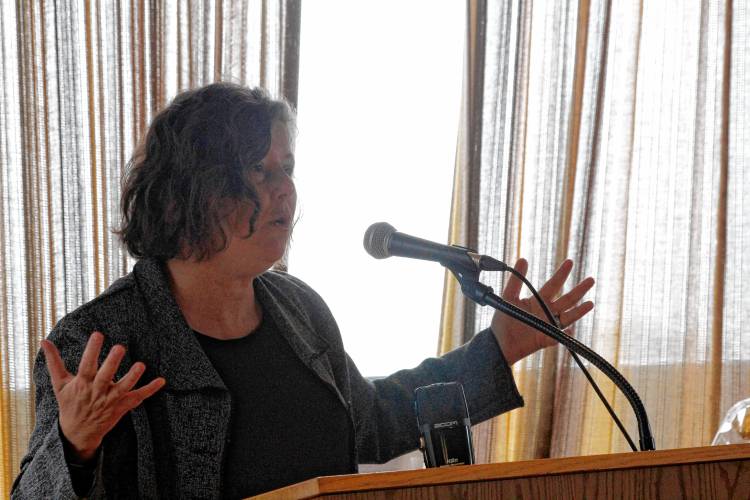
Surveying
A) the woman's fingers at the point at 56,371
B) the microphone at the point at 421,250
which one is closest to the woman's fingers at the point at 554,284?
the microphone at the point at 421,250

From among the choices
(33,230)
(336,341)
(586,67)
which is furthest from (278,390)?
(586,67)

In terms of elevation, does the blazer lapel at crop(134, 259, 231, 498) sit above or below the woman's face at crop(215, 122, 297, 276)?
below

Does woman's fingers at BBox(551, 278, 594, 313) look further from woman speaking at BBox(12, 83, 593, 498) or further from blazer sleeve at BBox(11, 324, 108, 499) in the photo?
blazer sleeve at BBox(11, 324, 108, 499)

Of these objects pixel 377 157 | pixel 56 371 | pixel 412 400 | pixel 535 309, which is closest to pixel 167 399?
pixel 56 371

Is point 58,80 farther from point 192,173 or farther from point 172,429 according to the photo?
point 172,429

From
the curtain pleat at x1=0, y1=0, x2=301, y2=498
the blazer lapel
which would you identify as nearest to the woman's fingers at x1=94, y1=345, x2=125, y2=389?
the blazer lapel

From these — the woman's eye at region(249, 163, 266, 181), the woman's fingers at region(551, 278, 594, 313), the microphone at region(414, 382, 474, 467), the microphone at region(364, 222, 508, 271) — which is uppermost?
the woman's eye at region(249, 163, 266, 181)

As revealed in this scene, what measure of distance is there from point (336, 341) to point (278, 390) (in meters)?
0.23

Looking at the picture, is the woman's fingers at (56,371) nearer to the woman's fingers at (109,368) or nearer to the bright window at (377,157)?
the woman's fingers at (109,368)

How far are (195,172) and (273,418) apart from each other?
513 mm

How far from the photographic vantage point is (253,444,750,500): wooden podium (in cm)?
86

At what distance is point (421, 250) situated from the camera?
135 centimetres

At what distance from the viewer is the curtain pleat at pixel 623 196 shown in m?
3.19

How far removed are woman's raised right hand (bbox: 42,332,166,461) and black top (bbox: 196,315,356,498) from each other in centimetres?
37
